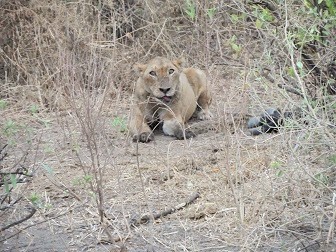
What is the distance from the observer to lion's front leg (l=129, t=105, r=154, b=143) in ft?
28.3

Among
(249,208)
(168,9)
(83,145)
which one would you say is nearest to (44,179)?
(83,145)

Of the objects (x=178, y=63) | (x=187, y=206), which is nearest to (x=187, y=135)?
(x=178, y=63)

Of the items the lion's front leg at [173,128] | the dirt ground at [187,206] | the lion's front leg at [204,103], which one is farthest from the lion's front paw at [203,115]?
the dirt ground at [187,206]

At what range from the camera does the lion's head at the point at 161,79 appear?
9.05 metres

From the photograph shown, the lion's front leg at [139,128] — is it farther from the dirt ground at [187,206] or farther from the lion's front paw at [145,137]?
the dirt ground at [187,206]

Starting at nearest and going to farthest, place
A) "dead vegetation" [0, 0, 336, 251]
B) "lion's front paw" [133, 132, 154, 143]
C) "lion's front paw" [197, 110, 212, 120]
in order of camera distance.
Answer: "dead vegetation" [0, 0, 336, 251] → "lion's front paw" [133, 132, 154, 143] → "lion's front paw" [197, 110, 212, 120]

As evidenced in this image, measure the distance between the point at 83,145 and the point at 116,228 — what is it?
2601mm

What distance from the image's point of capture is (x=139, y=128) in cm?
877

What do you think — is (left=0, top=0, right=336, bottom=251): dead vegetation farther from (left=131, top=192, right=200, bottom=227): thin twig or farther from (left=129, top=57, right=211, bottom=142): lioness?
(left=129, top=57, right=211, bottom=142): lioness

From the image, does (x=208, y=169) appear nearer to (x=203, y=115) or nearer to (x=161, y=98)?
(x=161, y=98)

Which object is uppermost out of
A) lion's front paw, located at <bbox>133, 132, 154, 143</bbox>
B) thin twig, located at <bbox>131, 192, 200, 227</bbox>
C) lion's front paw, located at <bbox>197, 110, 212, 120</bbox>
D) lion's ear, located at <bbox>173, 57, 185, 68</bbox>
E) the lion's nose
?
lion's ear, located at <bbox>173, 57, 185, 68</bbox>

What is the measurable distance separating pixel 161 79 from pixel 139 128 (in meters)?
0.66

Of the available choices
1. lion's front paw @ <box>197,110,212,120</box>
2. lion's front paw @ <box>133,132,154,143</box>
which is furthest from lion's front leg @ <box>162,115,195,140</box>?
lion's front paw @ <box>197,110,212,120</box>

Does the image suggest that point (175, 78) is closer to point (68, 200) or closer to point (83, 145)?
point (83, 145)
